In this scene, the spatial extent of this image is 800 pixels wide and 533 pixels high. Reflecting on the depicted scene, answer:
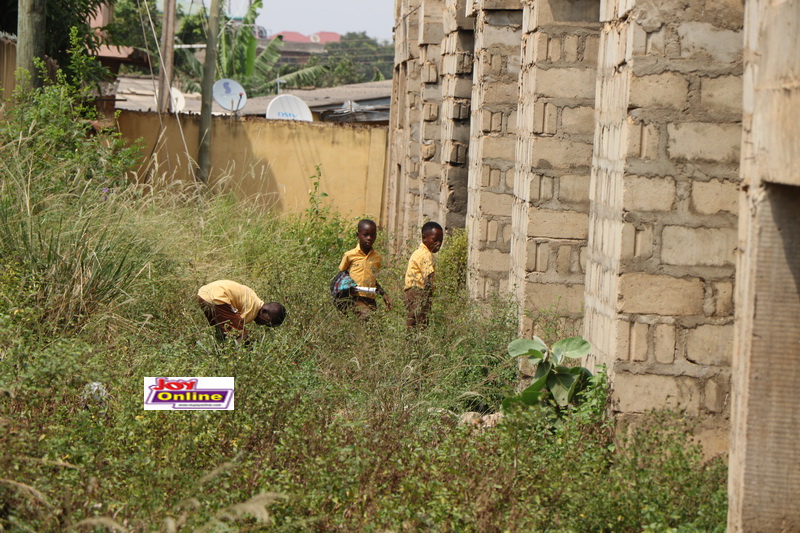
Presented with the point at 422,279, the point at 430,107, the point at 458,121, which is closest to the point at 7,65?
the point at 430,107

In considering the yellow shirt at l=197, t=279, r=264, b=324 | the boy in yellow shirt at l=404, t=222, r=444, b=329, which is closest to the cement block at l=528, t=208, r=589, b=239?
the boy in yellow shirt at l=404, t=222, r=444, b=329

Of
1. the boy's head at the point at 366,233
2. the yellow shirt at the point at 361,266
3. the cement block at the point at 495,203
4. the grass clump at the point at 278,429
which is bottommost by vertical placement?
the grass clump at the point at 278,429

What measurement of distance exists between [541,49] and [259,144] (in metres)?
9.65

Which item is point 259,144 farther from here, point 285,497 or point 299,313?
point 285,497

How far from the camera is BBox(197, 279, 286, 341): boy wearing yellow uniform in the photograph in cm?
714

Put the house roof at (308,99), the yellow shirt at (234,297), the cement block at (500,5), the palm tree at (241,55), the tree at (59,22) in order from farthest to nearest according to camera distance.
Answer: the palm tree at (241,55)
the house roof at (308,99)
the tree at (59,22)
the cement block at (500,5)
the yellow shirt at (234,297)

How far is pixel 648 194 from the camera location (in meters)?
5.63

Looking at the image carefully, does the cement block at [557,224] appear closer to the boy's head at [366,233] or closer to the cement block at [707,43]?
the boy's head at [366,233]

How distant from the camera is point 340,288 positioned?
29.0 feet

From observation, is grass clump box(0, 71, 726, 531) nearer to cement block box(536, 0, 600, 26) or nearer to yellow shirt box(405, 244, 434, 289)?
yellow shirt box(405, 244, 434, 289)

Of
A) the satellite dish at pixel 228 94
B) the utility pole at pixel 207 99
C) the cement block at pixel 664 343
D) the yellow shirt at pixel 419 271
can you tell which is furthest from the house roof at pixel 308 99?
the cement block at pixel 664 343

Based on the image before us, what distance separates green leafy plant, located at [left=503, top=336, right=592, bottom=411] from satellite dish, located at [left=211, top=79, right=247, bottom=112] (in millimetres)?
14578

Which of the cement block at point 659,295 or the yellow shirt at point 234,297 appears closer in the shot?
the cement block at point 659,295

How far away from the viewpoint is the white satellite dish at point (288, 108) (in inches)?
794
